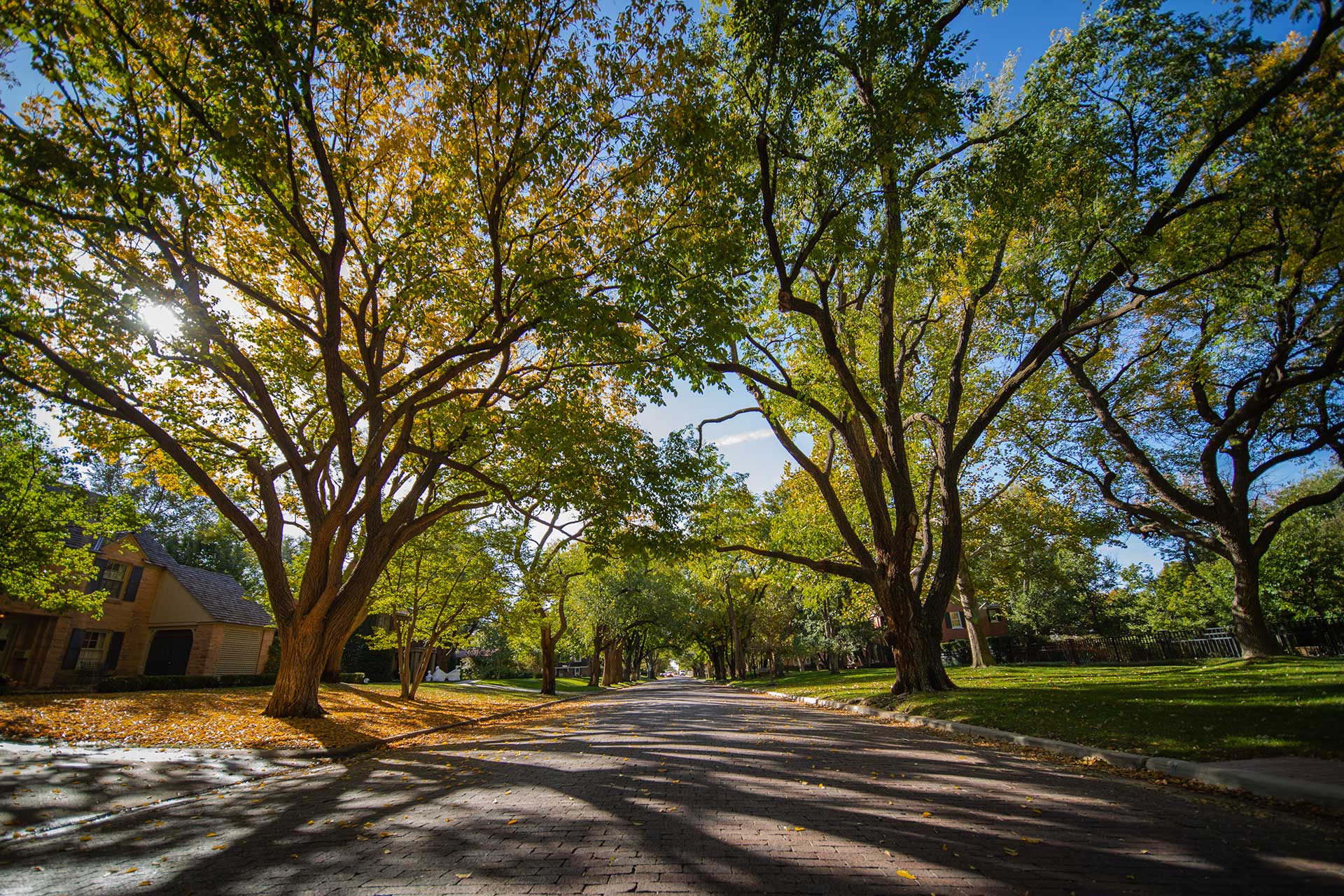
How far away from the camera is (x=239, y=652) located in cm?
2856

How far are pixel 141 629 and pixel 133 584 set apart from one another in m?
2.25

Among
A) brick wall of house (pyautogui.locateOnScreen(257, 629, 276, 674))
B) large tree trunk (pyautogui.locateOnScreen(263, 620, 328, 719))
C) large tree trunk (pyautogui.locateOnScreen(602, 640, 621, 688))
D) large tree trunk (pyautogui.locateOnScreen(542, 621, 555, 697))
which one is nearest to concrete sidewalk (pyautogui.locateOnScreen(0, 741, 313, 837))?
large tree trunk (pyautogui.locateOnScreen(263, 620, 328, 719))

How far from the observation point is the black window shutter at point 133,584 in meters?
25.9

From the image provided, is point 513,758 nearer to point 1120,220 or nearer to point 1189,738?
point 1189,738

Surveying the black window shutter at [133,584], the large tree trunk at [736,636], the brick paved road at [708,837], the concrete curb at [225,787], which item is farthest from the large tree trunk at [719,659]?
the brick paved road at [708,837]

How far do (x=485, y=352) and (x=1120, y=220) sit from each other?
12.6 m

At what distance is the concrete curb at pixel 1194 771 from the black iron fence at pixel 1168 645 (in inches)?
662

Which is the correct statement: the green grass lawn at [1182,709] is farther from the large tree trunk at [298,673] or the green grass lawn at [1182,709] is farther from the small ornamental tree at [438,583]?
the small ornamental tree at [438,583]

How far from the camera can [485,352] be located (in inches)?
444

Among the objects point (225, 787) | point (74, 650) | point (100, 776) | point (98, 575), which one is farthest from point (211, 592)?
point (225, 787)

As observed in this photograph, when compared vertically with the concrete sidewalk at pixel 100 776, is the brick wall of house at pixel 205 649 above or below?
above

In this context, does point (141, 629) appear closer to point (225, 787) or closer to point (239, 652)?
point (239, 652)

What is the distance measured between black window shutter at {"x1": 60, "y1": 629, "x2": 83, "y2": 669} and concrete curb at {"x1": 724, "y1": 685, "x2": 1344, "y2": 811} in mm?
31740

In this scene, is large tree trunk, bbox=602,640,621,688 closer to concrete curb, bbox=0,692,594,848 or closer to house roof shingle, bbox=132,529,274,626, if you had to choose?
house roof shingle, bbox=132,529,274,626
